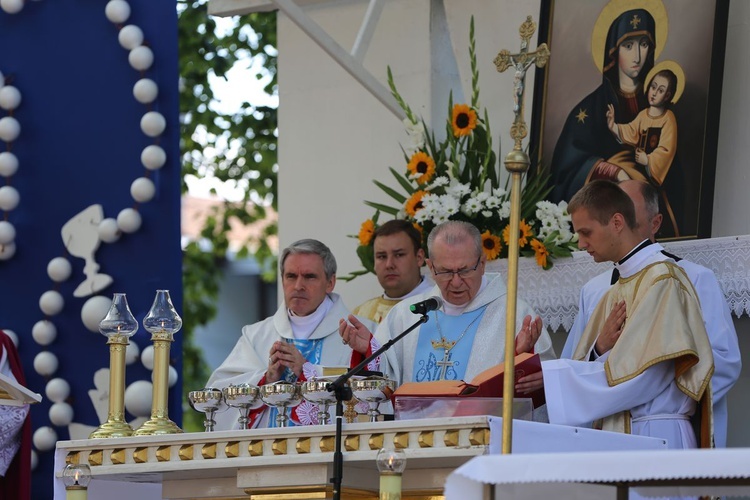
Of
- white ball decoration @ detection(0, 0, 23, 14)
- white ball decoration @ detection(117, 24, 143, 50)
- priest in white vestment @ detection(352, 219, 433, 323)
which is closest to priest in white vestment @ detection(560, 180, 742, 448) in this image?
priest in white vestment @ detection(352, 219, 433, 323)

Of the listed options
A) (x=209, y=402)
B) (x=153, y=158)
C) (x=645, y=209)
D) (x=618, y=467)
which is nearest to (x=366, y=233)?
(x=153, y=158)

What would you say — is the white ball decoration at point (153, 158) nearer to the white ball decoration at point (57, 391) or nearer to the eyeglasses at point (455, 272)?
the white ball decoration at point (57, 391)

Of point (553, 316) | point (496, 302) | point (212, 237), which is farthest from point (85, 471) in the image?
point (212, 237)

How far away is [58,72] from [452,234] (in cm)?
319

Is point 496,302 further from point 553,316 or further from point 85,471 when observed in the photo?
point 85,471

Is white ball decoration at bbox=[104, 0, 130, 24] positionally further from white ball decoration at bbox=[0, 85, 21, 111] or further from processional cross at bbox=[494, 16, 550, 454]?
processional cross at bbox=[494, 16, 550, 454]

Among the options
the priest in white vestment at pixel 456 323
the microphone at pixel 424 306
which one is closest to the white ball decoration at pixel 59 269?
the priest in white vestment at pixel 456 323

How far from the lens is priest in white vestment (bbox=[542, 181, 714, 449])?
581 cm

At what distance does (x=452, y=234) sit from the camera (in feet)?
20.7

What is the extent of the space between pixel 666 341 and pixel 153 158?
3343 millimetres

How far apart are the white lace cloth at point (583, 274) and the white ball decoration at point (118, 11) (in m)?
2.52

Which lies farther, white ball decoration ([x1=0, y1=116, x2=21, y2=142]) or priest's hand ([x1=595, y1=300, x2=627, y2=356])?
white ball decoration ([x1=0, y1=116, x2=21, y2=142])

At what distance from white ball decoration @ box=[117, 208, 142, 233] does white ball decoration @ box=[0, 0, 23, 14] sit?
1.45 metres

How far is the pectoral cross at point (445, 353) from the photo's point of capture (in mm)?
6621
